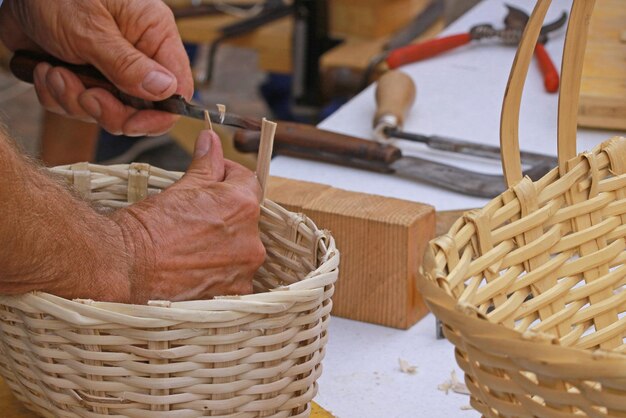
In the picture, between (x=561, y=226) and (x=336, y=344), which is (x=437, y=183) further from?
(x=561, y=226)

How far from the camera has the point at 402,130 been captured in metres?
1.63

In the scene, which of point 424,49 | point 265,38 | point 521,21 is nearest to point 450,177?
point 424,49

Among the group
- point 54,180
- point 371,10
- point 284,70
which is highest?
point 54,180

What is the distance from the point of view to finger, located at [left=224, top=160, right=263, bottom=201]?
3.07ft

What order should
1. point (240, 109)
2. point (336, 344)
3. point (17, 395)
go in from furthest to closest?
1. point (240, 109)
2. point (336, 344)
3. point (17, 395)

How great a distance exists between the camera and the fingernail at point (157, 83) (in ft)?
3.55

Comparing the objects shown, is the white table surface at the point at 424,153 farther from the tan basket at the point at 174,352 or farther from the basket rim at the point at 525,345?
the basket rim at the point at 525,345

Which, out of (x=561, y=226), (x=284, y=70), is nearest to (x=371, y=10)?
(x=284, y=70)

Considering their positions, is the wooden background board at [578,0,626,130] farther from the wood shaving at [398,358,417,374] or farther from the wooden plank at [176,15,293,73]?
the wooden plank at [176,15,293,73]

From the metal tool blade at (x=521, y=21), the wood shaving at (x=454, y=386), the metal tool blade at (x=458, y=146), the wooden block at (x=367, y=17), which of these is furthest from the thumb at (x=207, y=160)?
the wooden block at (x=367, y=17)

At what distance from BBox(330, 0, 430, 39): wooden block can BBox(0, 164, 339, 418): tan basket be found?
1700 mm

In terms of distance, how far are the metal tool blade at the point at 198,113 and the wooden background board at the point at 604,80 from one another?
783mm

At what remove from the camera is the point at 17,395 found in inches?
34.8

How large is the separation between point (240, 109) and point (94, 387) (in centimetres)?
352
